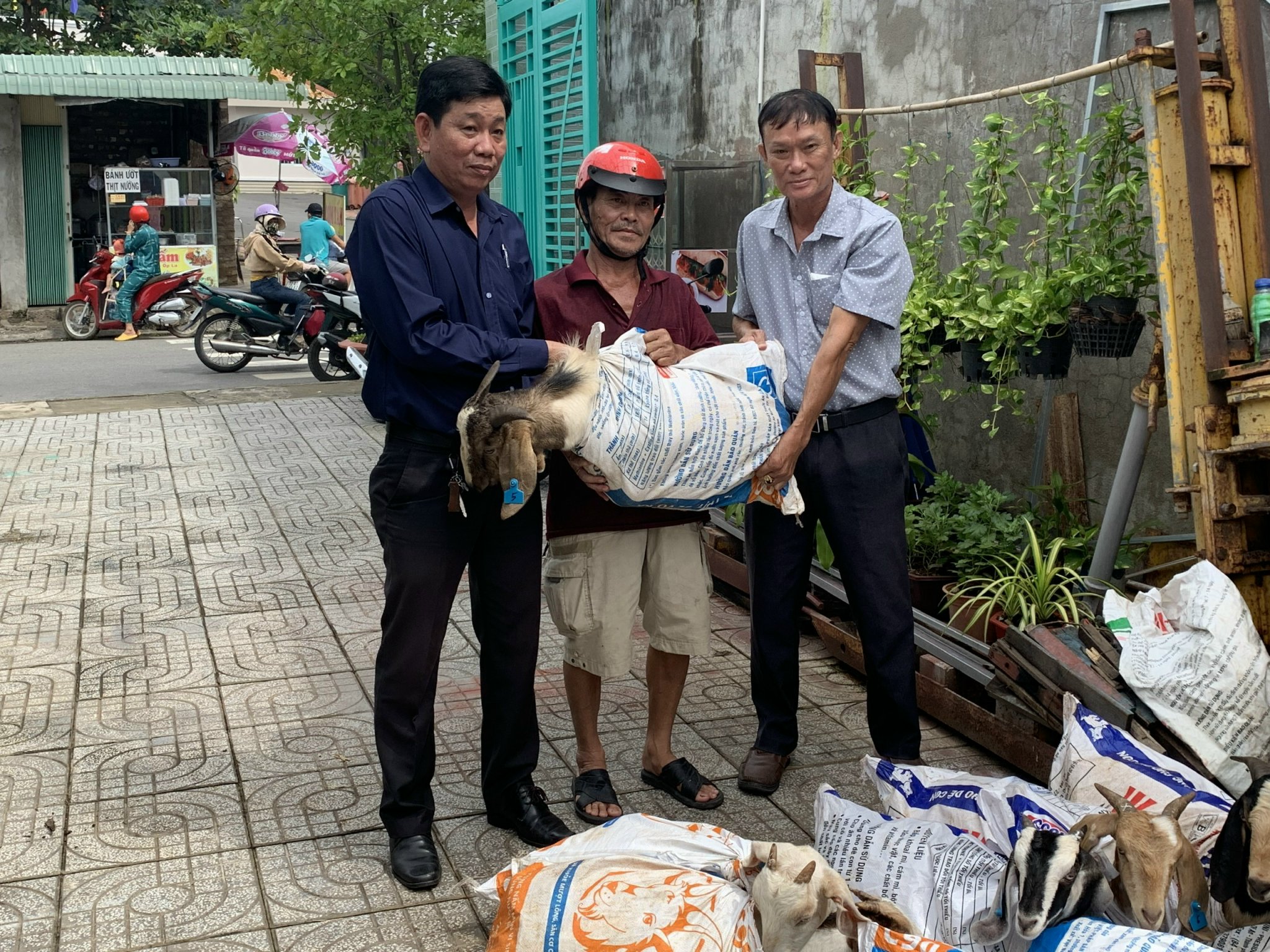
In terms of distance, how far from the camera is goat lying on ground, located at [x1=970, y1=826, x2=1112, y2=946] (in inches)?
92.3

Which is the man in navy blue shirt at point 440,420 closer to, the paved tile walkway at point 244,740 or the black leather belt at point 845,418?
the paved tile walkway at point 244,740

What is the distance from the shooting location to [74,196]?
66.2 ft

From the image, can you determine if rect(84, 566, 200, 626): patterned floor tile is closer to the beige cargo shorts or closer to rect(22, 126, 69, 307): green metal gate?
the beige cargo shorts

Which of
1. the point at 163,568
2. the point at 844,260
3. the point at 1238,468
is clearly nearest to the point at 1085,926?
the point at 1238,468

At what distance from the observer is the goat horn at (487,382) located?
9.67ft

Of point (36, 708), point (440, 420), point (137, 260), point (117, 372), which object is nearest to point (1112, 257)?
point (440, 420)

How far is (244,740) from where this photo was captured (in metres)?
4.16

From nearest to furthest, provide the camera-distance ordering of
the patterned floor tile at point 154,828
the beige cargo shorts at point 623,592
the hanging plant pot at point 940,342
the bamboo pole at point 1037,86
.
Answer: the patterned floor tile at point 154,828
the beige cargo shorts at point 623,592
the bamboo pole at point 1037,86
the hanging plant pot at point 940,342

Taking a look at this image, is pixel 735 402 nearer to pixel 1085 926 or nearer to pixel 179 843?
pixel 1085 926

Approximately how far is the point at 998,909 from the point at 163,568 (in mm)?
4785

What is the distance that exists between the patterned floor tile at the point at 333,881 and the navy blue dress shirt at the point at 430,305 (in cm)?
119

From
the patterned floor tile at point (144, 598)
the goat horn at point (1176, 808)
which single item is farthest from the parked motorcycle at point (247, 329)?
the goat horn at point (1176, 808)

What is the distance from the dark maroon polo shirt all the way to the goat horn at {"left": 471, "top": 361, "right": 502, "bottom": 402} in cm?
44

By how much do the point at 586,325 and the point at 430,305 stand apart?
1.88 feet
